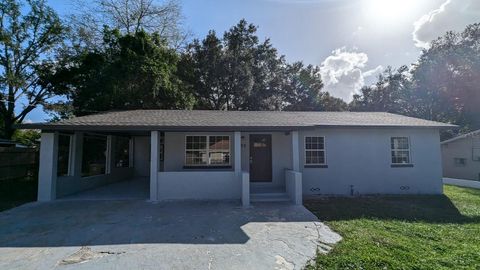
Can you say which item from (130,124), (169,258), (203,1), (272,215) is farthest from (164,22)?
(169,258)

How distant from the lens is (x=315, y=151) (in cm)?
1033

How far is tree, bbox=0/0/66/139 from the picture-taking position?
60.1ft

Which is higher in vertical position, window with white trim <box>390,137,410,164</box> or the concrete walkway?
window with white trim <box>390,137,410,164</box>

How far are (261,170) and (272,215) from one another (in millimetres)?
3682

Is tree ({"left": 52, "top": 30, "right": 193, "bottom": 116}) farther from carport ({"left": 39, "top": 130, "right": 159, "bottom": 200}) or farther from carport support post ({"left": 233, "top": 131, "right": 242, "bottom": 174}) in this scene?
carport support post ({"left": 233, "top": 131, "right": 242, "bottom": 174})

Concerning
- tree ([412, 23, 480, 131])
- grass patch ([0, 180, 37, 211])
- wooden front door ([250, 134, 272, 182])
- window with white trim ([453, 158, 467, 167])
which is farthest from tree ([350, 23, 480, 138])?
grass patch ([0, 180, 37, 211])

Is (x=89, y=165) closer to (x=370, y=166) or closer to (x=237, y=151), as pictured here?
(x=237, y=151)

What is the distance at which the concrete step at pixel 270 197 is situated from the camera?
→ 28.5ft

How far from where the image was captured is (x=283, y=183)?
417 inches

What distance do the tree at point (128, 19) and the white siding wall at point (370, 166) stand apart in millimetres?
16977

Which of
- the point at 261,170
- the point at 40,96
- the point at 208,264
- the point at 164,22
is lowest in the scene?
the point at 208,264

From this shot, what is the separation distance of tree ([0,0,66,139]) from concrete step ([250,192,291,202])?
19.0 metres

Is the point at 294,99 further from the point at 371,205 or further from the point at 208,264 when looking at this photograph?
the point at 208,264

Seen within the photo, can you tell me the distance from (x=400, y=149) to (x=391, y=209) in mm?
3824
